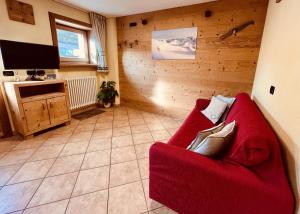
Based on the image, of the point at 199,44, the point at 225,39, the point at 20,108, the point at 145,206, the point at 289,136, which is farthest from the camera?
the point at 199,44

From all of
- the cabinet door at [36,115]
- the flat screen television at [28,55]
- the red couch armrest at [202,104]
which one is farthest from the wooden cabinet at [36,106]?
the red couch armrest at [202,104]

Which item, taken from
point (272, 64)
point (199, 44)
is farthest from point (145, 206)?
point (199, 44)

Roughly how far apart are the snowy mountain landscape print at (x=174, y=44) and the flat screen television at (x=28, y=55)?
74.0 inches

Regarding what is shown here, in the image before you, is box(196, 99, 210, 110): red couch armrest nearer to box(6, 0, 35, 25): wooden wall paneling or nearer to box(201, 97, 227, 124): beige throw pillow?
box(201, 97, 227, 124): beige throw pillow

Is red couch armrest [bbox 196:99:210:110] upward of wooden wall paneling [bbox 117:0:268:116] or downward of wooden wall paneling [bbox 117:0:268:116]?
downward

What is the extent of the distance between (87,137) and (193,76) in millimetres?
2179

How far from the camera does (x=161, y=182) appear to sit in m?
1.15

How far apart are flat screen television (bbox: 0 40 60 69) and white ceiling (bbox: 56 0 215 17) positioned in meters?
1.01

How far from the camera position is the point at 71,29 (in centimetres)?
339

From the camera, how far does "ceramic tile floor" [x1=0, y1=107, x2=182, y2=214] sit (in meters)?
1.35

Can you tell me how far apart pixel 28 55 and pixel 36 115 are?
942mm

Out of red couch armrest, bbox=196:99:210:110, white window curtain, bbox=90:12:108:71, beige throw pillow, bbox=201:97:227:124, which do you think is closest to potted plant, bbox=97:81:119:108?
white window curtain, bbox=90:12:108:71

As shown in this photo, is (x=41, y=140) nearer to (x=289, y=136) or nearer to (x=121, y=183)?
(x=121, y=183)

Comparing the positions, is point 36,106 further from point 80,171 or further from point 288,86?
point 288,86
